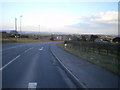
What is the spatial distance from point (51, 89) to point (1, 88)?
6.08 feet

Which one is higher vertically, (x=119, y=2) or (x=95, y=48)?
(x=119, y=2)

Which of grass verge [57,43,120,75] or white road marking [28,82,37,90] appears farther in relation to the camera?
grass verge [57,43,120,75]

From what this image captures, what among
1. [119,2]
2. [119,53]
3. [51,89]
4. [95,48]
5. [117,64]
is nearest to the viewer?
[51,89]

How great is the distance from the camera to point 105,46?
64.4ft

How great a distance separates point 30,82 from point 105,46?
11757mm

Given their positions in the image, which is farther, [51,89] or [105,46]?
[105,46]

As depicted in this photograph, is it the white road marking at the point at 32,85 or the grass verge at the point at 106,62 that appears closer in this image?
the white road marking at the point at 32,85

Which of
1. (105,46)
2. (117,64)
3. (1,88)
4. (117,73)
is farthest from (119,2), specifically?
(105,46)

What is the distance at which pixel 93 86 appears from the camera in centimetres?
829

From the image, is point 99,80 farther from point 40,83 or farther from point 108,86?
point 40,83

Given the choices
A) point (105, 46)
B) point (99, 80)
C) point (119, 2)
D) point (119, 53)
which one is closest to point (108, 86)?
point (99, 80)

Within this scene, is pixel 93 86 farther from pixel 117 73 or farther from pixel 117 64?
pixel 117 64

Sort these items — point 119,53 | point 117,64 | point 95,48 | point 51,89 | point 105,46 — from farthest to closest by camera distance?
point 95,48 → point 105,46 → point 119,53 → point 117,64 → point 51,89

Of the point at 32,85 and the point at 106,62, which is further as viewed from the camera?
the point at 106,62
